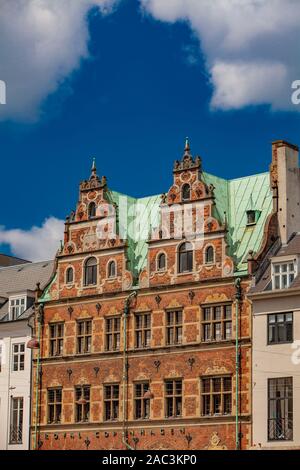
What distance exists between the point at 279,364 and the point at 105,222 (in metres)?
14.1

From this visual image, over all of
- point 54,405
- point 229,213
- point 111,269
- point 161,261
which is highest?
point 229,213

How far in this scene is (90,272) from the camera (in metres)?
73.0

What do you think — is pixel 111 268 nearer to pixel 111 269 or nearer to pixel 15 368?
pixel 111 269

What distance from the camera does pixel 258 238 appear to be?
68250 millimetres

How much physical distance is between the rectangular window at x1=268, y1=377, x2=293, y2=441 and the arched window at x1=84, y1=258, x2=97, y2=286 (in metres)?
12.9

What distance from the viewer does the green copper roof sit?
68.6 meters

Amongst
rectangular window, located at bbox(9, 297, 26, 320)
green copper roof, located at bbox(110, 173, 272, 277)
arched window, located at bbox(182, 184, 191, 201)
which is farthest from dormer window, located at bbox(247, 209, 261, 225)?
rectangular window, located at bbox(9, 297, 26, 320)

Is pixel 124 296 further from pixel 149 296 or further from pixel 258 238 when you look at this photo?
pixel 258 238

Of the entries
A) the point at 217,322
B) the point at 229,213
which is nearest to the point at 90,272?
the point at 229,213

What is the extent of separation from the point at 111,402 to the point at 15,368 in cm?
747
